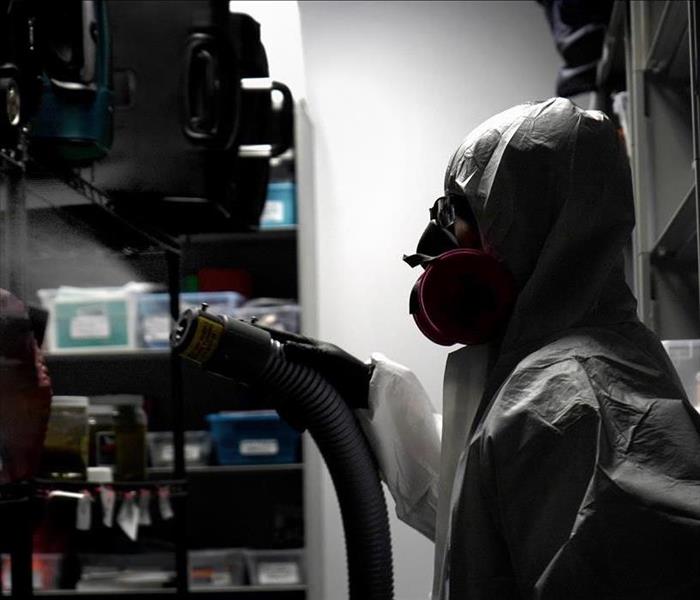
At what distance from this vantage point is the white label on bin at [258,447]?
378cm

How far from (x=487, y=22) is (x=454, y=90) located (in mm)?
328

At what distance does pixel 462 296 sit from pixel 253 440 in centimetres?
272

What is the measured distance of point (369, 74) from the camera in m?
2.63

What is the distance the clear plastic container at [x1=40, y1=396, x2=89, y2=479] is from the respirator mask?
2.81ft

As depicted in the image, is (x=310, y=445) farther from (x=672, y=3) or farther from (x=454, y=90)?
(x=672, y=3)

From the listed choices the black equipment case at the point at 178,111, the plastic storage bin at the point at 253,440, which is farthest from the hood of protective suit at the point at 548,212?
the plastic storage bin at the point at 253,440

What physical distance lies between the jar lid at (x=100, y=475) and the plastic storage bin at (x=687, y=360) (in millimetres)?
1097

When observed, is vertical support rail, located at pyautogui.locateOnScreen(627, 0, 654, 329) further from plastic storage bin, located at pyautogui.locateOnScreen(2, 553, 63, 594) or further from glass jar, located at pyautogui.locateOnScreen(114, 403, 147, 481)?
plastic storage bin, located at pyautogui.locateOnScreen(2, 553, 63, 594)

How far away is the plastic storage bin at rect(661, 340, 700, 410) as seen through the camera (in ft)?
6.16

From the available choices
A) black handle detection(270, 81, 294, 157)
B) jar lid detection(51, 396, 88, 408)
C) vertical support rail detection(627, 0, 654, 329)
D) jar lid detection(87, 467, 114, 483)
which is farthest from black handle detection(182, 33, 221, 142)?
vertical support rail detection(627, 0, 654, 329)

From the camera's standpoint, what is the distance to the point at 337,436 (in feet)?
4.53

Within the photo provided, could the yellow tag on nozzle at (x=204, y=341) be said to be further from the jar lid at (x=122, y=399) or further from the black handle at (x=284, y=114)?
the jar lid at (x=122, y=399)

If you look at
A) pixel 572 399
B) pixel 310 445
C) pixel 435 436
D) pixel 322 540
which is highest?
pixel 572 399

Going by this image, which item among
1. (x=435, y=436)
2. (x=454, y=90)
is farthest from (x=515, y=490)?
(x=454, y=90)
